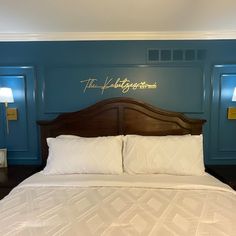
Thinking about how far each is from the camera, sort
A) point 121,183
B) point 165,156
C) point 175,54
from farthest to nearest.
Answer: point 175,54 < point 165,156 < point 121,183

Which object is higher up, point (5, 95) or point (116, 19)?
point (116, 19)

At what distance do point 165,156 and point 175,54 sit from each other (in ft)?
4.14

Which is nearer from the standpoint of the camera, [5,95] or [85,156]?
[85,156]

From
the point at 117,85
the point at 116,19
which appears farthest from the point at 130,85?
the point at 116,19

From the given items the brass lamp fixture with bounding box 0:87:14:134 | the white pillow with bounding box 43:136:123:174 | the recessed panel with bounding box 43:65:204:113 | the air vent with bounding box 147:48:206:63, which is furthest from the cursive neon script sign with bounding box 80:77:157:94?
the brass lamp fixture with bounding box 0:87:14:134

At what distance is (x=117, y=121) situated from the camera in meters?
2.76

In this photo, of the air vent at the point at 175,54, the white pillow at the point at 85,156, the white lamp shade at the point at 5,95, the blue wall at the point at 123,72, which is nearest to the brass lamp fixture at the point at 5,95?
the white lamp shade at the point at 5,95

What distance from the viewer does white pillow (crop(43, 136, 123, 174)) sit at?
2307mm

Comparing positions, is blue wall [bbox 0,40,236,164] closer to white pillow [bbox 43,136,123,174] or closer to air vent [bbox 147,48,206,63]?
air vent [bbox 147,48,206,63]

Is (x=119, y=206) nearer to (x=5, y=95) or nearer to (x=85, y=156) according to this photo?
(x=85, y=156)

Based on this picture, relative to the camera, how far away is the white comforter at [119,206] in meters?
1.37

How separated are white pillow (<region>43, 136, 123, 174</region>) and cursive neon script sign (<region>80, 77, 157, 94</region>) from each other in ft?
2.37

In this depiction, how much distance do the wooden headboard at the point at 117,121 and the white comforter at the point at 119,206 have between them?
0.63m

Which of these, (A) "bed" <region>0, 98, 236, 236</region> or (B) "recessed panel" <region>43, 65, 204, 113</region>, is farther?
(B) "recessed panel" <region>43, 65, 204, 113</region>
